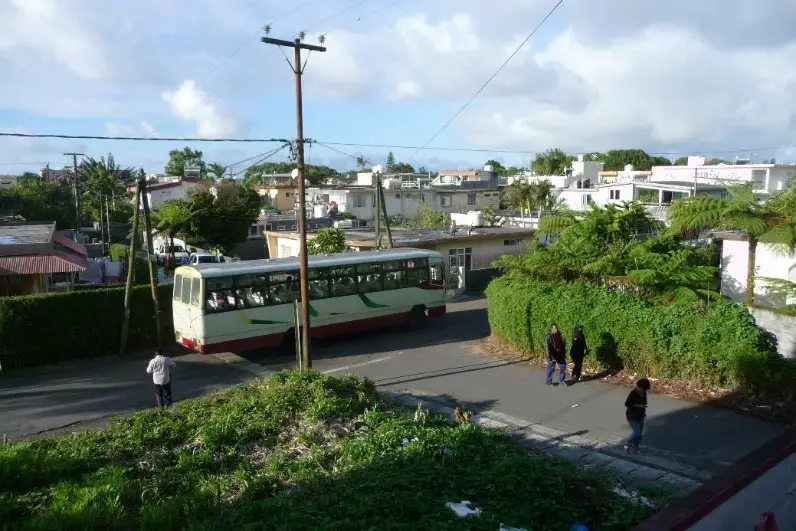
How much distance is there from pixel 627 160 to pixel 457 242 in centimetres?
7347

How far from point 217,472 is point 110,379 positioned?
29.5 feet

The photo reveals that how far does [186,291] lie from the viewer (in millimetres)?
17781

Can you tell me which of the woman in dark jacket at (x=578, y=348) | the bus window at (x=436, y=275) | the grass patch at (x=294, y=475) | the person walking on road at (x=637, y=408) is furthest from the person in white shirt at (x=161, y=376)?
the bus window at (x=436, y=275)

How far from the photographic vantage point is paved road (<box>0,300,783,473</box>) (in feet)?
38.2

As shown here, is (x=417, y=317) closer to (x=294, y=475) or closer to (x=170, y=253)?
(x=294, y=475)

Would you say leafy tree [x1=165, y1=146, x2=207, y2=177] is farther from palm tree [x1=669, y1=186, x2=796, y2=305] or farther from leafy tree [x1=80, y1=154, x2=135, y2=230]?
palm tree [x1=669, y1=186, x2=796, y2=305]

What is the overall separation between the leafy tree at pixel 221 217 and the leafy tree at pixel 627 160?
68.2 m

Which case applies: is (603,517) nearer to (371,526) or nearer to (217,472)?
(371,526)

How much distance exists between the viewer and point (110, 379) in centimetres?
1661

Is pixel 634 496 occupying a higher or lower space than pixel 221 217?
lower

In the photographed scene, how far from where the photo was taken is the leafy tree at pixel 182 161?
10475cm

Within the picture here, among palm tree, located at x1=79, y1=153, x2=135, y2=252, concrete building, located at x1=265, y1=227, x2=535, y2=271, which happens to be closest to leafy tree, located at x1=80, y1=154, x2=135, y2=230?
palm tree, located at x1=79, y1=153, x2=135, y2=252

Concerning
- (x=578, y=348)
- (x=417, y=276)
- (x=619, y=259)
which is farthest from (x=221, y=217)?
(x=578, y=348)

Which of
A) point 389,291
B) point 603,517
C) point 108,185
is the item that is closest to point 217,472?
point 603,517
